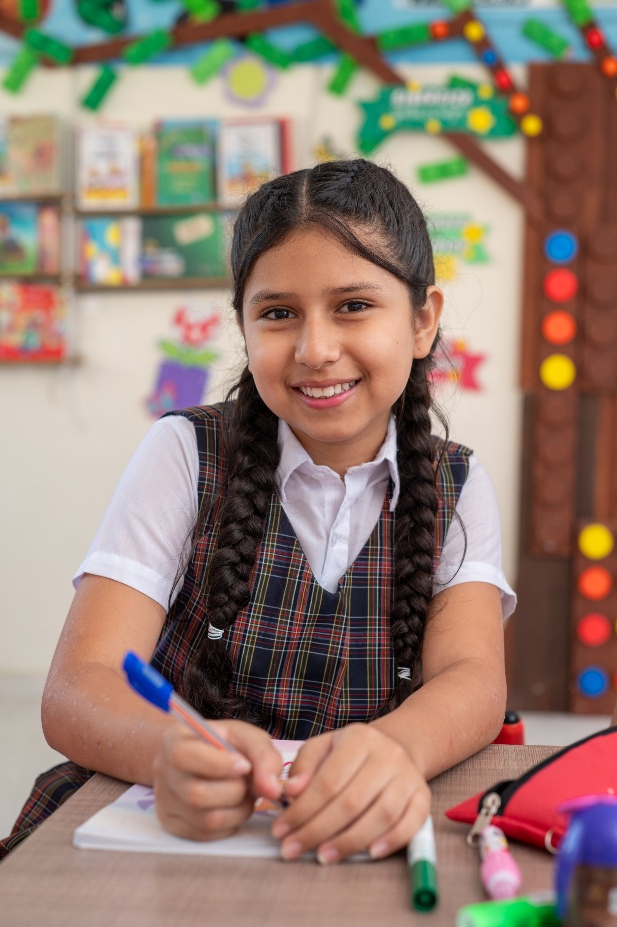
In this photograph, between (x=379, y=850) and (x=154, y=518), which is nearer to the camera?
(x=379, y=850)

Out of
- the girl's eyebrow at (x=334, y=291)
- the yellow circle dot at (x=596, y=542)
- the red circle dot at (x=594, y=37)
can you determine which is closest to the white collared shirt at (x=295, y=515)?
the girl's eyebrow at (x=334, y=291)

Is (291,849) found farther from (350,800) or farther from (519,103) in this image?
(519,103)

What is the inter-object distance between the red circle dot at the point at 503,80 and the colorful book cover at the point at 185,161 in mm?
924

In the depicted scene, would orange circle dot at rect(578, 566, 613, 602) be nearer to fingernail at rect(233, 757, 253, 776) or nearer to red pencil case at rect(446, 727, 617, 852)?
red pencil case at rect(446, 727, 617, 852)

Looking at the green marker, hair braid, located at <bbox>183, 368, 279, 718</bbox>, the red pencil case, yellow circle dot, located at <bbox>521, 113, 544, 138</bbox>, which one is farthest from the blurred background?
the green marker

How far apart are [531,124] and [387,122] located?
458mm

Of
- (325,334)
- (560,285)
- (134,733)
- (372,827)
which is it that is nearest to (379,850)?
(372,827)

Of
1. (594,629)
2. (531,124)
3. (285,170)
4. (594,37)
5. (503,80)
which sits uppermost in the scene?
(594,37)

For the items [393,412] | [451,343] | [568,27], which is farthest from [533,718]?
[568,27]

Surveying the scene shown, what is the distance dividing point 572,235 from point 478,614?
2.14m

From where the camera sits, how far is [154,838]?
0.65 meters

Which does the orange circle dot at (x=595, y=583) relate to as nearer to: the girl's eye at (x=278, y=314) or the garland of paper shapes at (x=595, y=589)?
the garland of paper shapes at (x=595, y=589)

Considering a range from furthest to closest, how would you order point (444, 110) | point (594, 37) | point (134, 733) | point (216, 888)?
point (444, 110), point (594, 37), point (134, 733), point (216, 888)

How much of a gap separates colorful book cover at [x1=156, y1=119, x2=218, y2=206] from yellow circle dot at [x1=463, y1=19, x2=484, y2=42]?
86cm
